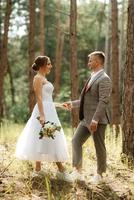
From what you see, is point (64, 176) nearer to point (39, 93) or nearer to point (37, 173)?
point (37, 173)

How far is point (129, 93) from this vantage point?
31.0ft

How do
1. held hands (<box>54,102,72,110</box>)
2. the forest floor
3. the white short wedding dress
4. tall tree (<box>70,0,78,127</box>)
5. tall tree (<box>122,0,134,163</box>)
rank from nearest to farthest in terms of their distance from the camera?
the forest floor < the white short wedding dress < held hands (<box>54,102,72,110</box>) < tall tree (<box>122,0,134,163</box>) < tall tree (<box>70,0,78,127</box>)

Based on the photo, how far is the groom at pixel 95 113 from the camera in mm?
7797

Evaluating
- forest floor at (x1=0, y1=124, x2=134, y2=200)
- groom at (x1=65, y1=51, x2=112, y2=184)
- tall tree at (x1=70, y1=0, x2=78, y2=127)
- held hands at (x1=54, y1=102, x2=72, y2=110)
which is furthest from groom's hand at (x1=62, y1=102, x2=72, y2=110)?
tall tree at (x1=70, y1=0, x2=78, y2=127)

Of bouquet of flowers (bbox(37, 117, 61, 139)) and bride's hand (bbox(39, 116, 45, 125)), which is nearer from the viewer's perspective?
bouquet of flowers (bbox(37, 117, 61, 139))

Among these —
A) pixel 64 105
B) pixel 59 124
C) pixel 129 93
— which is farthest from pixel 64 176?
pixel 129 93

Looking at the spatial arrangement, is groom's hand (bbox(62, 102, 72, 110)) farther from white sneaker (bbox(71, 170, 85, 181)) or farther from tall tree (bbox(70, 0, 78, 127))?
tall tree (bbox(70, 0, 78, 127))

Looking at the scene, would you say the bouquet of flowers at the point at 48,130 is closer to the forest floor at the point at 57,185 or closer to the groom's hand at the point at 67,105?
the forest floor at the point at 57,185

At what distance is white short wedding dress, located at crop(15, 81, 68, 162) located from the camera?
798 cm

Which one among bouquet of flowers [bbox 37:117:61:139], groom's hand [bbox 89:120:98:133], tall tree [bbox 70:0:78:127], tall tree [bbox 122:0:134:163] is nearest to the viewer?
bouquet of flowers [bbox 37:117:61:139]

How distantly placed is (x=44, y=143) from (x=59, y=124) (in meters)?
0.40

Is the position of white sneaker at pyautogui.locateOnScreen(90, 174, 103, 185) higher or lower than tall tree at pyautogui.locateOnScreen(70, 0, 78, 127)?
lower

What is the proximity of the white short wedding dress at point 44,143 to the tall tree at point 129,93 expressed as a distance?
1.77 metres

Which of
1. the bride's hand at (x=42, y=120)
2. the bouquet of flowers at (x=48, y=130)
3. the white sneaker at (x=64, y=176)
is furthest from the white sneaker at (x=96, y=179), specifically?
the bride's hand at (x=42, y=120)
